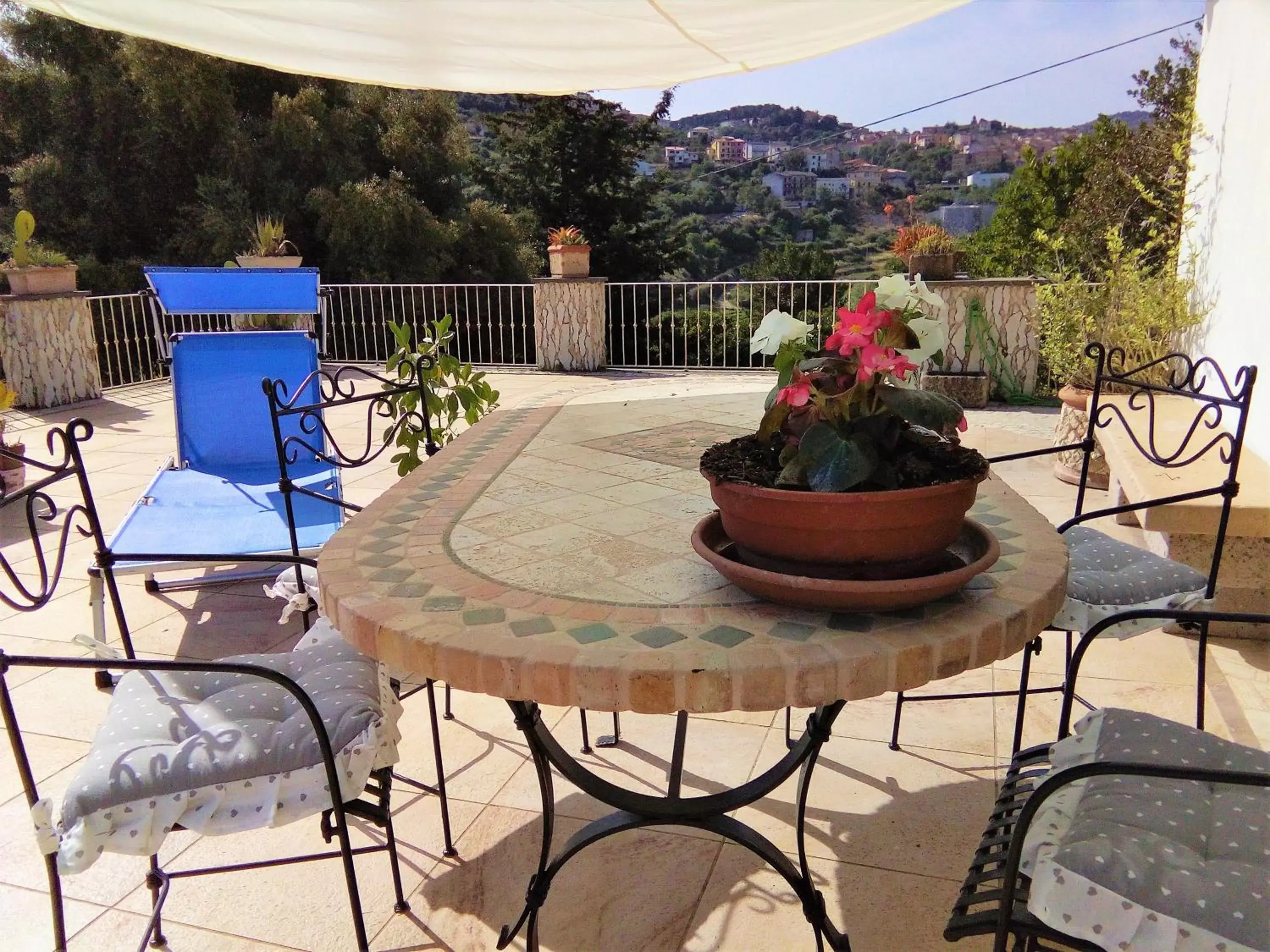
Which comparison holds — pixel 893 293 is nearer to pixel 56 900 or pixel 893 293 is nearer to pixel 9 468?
pixel 56 900

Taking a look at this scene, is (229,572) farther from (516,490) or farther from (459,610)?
(459,610)

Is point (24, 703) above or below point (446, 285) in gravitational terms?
below

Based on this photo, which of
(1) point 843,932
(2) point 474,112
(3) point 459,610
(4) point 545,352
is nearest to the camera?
(3) point 459,610

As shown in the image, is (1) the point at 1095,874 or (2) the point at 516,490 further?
(2) the point at 516,490

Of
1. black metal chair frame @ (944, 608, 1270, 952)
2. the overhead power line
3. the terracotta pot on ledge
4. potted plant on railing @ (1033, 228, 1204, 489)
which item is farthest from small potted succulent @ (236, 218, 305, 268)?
the overhead power line

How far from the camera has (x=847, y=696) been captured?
1.03 meters

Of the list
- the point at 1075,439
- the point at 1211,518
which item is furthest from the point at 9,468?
the point at 1075,439

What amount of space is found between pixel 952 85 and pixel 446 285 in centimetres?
1537

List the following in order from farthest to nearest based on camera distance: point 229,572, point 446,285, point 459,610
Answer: point 446,285 → point 229,572 → point 459,610

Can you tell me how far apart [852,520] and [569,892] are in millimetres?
1097

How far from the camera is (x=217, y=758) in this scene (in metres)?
1.31

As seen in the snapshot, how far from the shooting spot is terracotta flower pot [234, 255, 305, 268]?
25.3 ft

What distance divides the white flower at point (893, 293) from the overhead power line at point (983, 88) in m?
12.8

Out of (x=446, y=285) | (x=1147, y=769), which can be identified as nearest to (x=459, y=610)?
(x=1147, y=769)
